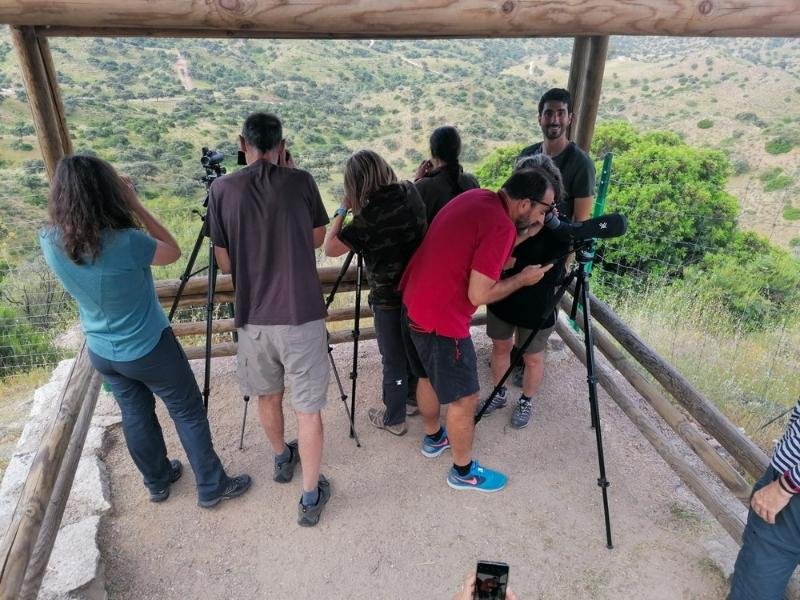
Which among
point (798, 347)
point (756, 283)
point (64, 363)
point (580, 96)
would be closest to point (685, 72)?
point (756, 283)

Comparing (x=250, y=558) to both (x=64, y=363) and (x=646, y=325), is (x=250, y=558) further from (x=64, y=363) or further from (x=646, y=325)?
(x=646, y=325)

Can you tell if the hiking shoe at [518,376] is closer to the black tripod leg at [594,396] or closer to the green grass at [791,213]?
the black tripod leg at [594,396]

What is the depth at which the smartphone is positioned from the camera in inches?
49.7

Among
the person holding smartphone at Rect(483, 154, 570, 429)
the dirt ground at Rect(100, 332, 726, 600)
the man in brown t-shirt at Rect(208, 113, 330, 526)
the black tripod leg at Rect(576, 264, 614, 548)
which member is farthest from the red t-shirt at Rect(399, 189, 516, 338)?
the dirt ground at Rect(100, 332, 726, 600)

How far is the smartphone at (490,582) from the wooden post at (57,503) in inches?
69.2

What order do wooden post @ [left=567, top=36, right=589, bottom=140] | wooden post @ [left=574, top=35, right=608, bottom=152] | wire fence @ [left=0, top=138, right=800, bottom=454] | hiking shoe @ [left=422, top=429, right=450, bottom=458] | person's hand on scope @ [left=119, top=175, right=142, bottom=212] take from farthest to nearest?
Result: wire fence @ [left=0, top=138, right=800, bottom=454] → wooden post @ [left=567, top=36, right=589, bottom=140] → wooden post @ [left=574, top=35, right=608, bottom=152] → hiking shoe @ [left=422, top=429, right=450, bottom=458] → person's hand on scope @ [left=119, top=175, right=142, bottom=212]

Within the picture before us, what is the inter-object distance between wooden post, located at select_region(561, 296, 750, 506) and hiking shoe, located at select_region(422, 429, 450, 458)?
127 centimetres

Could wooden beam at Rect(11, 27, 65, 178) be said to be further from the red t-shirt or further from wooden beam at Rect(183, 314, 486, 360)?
the red t-shirt

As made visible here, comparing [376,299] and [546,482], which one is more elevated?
[376,299]

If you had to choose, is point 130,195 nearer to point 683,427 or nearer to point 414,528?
point 414,528

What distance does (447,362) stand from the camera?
8.54 ft

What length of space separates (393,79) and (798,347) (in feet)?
79.3

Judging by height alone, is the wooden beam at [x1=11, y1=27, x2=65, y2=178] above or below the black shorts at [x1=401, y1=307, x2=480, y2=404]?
above

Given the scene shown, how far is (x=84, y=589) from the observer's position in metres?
2.29
